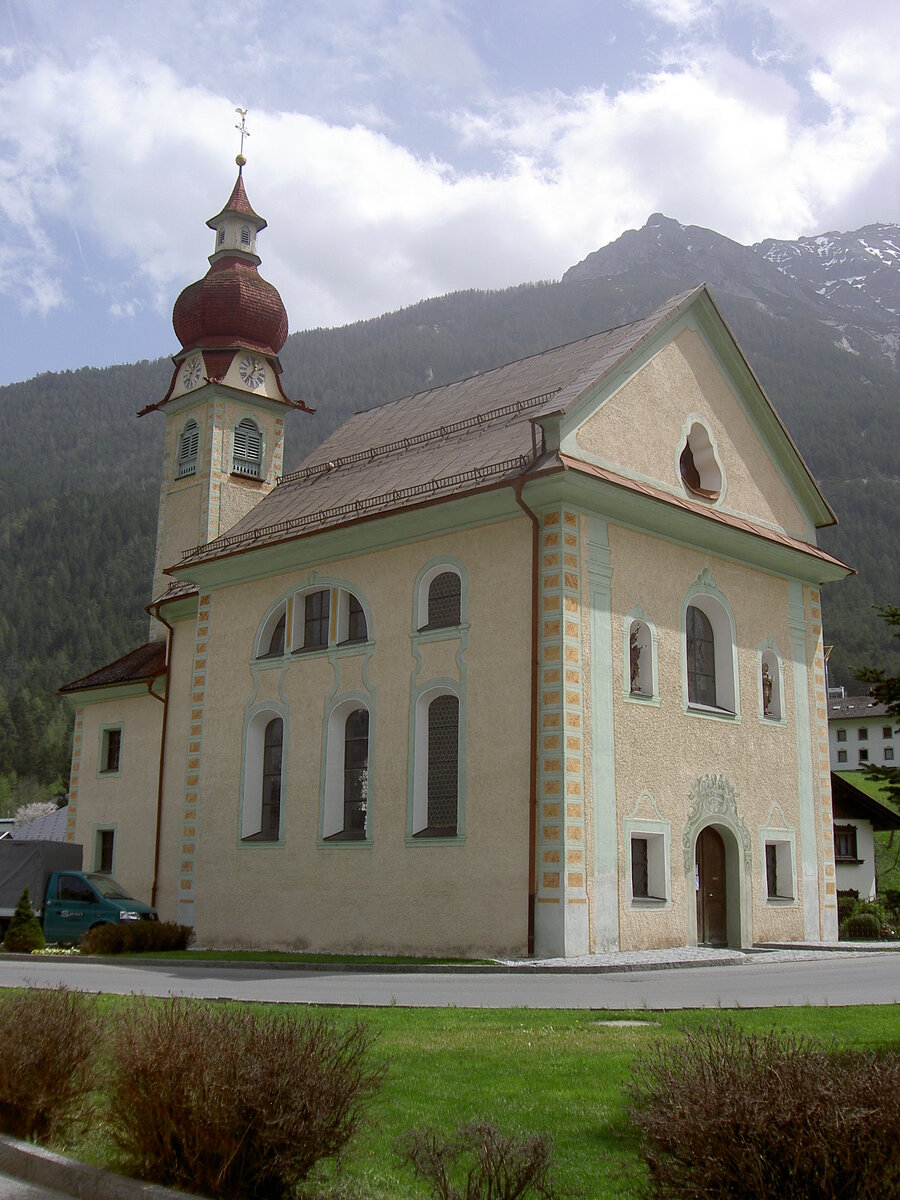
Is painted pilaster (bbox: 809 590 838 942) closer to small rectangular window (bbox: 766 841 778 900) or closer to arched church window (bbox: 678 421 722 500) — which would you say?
small rectangular window (bbox: 766 841 778 900)

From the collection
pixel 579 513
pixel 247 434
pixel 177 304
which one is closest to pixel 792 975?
pixel 579 513

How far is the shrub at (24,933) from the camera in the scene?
22859 millimetres

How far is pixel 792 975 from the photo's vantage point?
17.3 meters

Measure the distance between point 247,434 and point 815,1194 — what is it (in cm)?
3266

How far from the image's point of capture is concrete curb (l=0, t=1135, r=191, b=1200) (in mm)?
5793

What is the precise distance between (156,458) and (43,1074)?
484ft

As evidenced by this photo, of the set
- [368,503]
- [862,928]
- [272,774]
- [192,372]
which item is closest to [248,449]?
[192,372]

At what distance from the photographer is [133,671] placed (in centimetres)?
3338

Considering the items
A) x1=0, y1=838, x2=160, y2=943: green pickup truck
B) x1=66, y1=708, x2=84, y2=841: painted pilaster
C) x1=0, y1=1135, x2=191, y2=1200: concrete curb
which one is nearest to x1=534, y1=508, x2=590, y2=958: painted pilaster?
x1=0, y1=838, x2=160, y2=943: green pickup truck

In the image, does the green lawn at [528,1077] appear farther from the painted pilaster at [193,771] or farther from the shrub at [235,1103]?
the painted pilaster at [193,771]

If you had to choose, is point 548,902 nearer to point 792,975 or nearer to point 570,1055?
point 792,975

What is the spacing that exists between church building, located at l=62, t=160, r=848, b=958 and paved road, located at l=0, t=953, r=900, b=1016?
8.96 ft

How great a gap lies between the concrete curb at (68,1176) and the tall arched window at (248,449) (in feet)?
96.1

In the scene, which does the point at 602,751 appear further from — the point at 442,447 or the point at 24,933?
the point at 24,933
